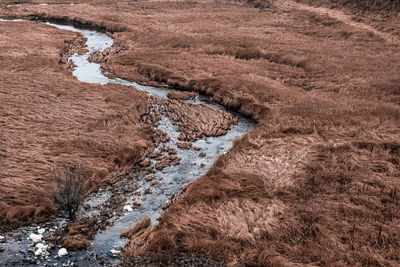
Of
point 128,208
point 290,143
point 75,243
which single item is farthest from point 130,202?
point 290,143

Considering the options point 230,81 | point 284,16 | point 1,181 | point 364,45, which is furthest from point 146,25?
point 1,181

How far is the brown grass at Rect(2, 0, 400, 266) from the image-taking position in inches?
471

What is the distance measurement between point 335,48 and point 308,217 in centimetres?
2512

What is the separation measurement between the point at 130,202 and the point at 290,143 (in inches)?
349

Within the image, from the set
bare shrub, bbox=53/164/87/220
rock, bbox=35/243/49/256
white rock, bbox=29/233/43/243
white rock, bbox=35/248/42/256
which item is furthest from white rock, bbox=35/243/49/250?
bare shrub, bbox=53/164/87/220

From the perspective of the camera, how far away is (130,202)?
14.4 m

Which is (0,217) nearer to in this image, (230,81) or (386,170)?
(386,170)

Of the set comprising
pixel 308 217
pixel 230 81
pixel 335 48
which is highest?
pixel 335 48

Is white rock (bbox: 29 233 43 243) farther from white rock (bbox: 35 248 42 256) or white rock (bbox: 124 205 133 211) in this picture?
white rock (bbox: 124 205 133 211)

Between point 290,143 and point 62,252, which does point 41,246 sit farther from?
point 290,143

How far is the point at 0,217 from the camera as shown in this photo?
13.1 metres

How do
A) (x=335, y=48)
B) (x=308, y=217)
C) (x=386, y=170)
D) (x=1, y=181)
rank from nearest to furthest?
(x=308, y=217) < (x=1, y=181) < (x=386, y=170) < (x=335, y=48)

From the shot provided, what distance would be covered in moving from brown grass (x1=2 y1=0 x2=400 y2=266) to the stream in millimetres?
754

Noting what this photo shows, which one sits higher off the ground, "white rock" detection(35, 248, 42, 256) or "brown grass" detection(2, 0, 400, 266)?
"brown grass" detection(2, 0, 400, 266)
